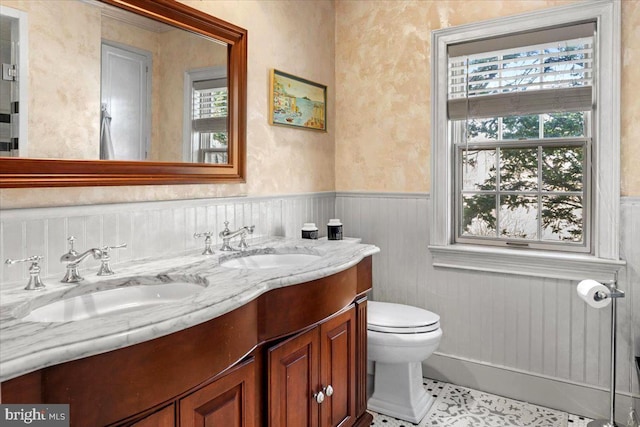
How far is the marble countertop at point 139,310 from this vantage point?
0.88 m

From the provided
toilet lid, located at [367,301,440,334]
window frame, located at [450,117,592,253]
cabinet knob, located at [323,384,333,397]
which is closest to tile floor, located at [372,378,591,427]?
toilet lid, located at [367,301,440,334]

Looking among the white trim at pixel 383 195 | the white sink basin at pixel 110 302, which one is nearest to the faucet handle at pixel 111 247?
the white sink basin at pixel 110 302

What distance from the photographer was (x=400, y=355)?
90.6 inches

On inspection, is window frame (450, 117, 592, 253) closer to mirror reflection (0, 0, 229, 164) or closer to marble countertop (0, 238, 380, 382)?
marble countertop (0, 238, 380, 382)

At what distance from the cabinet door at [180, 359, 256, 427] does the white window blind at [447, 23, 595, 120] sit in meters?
2.07

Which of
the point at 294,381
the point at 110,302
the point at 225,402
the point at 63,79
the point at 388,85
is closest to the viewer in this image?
the point at 225,402

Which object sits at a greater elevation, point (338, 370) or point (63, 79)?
point (63, 79)

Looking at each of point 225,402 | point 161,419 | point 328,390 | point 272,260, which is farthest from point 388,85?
point 161,419

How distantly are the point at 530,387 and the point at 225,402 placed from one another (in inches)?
78.7

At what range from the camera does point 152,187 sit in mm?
1871

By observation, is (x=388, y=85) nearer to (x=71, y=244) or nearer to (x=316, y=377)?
(x=316, y=377)

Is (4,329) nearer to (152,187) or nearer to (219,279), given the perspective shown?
(219,279)

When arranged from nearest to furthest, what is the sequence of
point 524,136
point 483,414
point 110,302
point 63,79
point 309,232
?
point 110,302 < point 63,79 < point 483,414 < point 309,232 < point 524,136

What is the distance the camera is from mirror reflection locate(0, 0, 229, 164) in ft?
4.65
